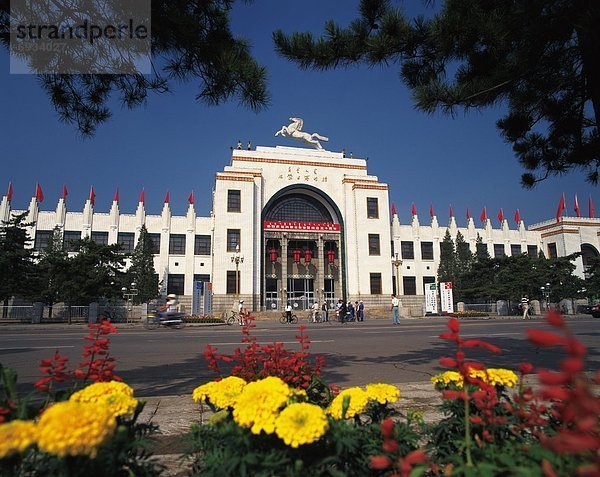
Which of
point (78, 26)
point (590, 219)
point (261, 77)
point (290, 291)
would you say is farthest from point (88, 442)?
point (590, 219)

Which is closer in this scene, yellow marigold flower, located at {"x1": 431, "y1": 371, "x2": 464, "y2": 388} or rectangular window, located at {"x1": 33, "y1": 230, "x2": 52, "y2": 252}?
yellow marigold flower, located at {"x1": 431, "y1": 371, "x2": 464, "y2": 388}

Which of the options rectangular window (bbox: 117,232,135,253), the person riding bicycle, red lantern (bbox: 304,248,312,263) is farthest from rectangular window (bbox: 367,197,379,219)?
rectangular window (bbox: 117,232,135,253)

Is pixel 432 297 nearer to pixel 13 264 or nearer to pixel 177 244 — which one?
pixel 177 244

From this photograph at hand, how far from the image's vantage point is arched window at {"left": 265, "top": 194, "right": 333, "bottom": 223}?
130 ft

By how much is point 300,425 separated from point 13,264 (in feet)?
102

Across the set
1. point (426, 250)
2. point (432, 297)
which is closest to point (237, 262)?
point (432, 297)

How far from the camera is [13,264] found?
1027 inches

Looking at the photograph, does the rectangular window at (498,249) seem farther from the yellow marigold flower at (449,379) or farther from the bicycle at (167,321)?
the yellow marigold flower at (449,379)

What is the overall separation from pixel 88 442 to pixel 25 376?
665 cm

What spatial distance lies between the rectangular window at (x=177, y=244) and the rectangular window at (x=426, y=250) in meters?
27.1

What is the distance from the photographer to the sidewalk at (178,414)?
2700mm

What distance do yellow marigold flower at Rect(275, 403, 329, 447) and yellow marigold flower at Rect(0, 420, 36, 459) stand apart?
840mm

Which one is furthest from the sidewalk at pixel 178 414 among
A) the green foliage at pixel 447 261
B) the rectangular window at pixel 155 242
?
the green foliage at pixel 447 261
